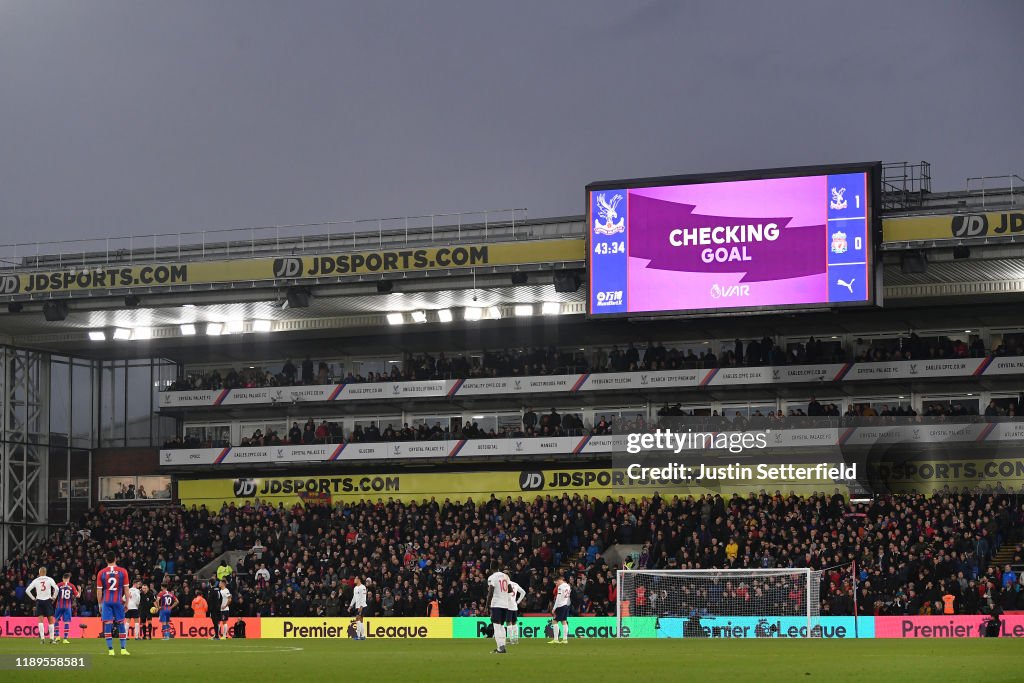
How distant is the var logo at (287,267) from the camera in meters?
53.0

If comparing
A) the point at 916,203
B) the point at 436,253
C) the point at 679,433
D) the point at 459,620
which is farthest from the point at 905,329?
the point at 459,620

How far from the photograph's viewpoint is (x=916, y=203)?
53781mm

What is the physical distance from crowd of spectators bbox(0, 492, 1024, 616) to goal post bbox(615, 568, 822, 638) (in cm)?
125

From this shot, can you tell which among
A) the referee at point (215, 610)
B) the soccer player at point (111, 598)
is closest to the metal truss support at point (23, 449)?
the referee at point (215, 610)

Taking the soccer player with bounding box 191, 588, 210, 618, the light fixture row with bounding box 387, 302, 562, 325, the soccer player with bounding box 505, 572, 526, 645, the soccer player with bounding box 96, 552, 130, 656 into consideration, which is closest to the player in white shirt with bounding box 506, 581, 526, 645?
the soccer player with bounding box 505, 572, 526, 645

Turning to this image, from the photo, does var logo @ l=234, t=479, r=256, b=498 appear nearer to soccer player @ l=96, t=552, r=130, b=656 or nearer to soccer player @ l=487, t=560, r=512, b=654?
soccer player @ l=96, t=552, r=130, b=656

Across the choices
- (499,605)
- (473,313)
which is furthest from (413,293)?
(499,605)

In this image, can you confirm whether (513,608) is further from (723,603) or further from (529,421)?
(529,421)

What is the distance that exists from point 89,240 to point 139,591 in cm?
1871

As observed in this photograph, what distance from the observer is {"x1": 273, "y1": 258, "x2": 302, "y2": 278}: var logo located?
174 ft

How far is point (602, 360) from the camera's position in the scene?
192ft

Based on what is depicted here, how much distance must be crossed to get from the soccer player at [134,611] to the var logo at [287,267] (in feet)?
43.6

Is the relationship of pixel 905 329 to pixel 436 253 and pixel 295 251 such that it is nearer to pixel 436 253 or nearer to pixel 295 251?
pixel 436 253

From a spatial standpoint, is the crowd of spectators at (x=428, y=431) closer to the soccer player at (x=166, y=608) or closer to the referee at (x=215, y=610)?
the soccer player at (x=166, y=608)
